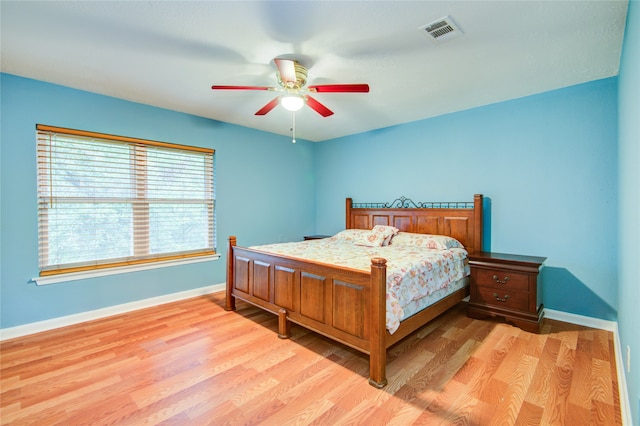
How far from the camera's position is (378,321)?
6.64 feet

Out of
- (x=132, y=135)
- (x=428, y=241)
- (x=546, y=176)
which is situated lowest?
(x=428, y=241)

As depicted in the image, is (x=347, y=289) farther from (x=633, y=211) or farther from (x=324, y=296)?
(x=633, y=211)

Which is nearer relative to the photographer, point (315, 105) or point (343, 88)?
point (343, 88)

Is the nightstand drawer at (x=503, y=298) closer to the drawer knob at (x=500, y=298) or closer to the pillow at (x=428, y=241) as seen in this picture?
the drawer knob at (x=500, y=298)

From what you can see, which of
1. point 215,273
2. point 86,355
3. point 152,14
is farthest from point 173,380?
point 152,14

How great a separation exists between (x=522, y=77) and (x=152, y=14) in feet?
10.4

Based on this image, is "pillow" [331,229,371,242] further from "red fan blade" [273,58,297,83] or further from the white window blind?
"red fan blade" [273,58,297,83]

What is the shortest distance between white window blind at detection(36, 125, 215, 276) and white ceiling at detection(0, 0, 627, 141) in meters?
0.67

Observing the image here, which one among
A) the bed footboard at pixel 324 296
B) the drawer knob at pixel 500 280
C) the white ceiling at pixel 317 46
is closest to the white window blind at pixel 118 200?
the white ceiling at pixel 317 46

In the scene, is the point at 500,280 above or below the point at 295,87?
below

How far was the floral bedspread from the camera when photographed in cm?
225

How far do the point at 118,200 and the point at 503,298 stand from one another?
434 centimetres

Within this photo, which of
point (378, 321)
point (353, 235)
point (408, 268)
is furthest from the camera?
point (353, 235)

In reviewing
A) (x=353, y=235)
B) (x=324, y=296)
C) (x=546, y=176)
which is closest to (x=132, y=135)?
(x=324, y=296)
